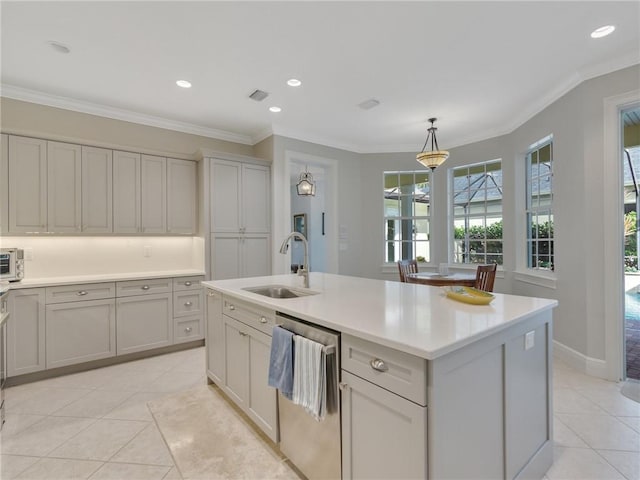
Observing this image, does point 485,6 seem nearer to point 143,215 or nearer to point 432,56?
point 432,56

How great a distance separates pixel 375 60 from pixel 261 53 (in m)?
1.00

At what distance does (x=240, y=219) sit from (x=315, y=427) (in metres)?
3.07

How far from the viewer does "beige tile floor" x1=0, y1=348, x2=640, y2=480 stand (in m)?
1.78

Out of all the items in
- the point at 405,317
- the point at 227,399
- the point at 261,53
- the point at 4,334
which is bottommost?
the point at 227,399

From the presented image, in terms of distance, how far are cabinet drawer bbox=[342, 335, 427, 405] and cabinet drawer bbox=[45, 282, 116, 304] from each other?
3.00 m

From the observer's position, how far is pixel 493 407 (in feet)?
4.41

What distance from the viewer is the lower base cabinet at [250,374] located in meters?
1.89

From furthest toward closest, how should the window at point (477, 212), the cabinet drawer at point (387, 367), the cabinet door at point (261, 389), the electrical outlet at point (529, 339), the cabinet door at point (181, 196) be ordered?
the window at point (477, 212), the cabinet door at point (181, 196), the cabinet door at point (261, 389), the electrical outlet at point (529, 339), the cabinet drawer at point (387, 367)

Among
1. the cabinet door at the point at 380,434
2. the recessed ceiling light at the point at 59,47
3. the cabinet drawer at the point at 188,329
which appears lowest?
the cabinet drawer at the point at 188,329

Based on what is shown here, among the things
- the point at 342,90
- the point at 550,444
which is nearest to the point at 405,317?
the point at 550,444

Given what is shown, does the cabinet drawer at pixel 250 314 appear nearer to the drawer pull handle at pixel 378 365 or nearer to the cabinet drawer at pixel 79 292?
the drawer pull handle at pixel 378 365

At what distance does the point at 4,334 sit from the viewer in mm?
2754

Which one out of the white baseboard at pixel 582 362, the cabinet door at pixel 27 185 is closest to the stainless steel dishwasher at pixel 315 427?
the white baseboard at pixel 582 362

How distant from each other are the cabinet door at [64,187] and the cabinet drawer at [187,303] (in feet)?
4.17
